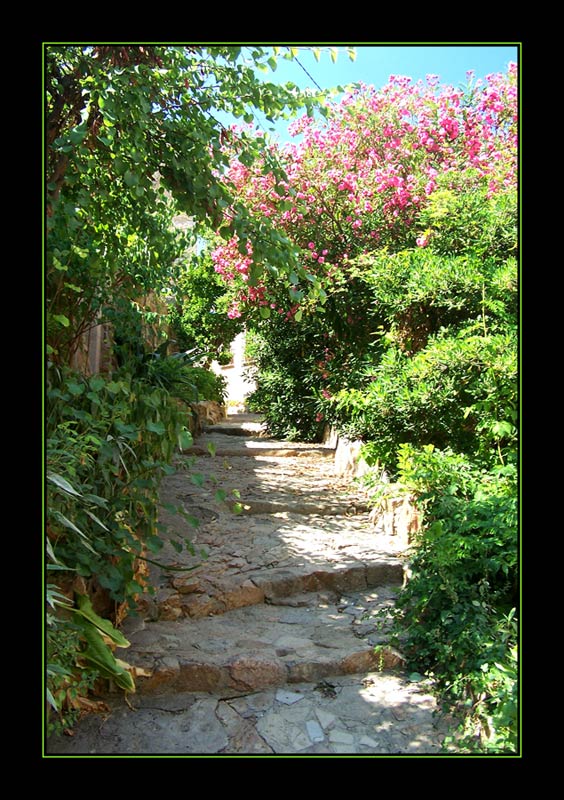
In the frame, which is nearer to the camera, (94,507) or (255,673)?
(94,507)

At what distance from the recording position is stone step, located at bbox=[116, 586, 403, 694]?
271cm

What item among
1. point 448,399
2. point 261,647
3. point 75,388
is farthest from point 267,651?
point 448,399

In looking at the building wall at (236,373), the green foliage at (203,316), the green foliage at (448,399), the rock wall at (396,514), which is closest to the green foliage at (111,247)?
the green foliage at (448,399)

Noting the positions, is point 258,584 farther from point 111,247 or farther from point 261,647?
point 111,247

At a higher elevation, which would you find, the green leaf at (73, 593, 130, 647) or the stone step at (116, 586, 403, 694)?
the green leaf at (73, 593, 130, 647)

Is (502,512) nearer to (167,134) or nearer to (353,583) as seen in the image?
(353,583)

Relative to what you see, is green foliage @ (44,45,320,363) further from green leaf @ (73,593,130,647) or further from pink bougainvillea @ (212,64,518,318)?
pink bougainvillea @ (212,64,518,318)

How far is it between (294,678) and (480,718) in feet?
2.83

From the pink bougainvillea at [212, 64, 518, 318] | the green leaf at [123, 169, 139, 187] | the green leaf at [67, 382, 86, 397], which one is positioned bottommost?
the green leaf at [67, 382, 86, 397]

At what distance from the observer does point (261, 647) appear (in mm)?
2986

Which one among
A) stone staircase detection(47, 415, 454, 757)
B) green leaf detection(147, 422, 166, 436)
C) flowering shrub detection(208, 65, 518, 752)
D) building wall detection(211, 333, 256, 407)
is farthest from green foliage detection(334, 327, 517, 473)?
building wall detection(211, 333, 256, 407)

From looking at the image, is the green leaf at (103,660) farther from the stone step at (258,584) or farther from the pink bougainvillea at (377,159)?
the pink bougainvillea at (377,159)

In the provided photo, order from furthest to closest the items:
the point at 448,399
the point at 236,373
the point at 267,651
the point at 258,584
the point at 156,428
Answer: the point at 236,373
the point at 448,399
the point at 258,584
the point at 267,651
the point at 156,428
